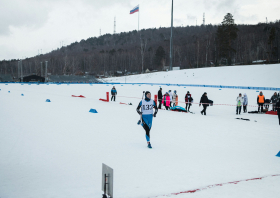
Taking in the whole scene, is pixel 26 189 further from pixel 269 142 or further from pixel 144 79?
pixel 144 79

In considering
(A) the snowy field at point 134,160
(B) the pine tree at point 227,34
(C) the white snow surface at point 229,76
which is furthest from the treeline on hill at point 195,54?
(A) the snowy field at point 134,160

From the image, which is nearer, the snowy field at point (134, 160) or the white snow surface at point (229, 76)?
the snowy field at point (134, 160)

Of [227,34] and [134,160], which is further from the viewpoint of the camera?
[227,34]

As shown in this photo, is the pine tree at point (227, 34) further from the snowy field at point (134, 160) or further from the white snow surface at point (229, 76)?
the snowy field at point (134, 160)

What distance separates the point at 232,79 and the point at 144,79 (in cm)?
2411

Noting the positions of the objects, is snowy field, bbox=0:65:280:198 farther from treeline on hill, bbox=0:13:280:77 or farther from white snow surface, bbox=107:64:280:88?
treeline on hill, bbox=0:13:280:77

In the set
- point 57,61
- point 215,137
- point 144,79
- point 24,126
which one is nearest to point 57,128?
point 24,126

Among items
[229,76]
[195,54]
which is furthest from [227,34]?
[195,54]

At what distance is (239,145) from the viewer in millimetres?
7793

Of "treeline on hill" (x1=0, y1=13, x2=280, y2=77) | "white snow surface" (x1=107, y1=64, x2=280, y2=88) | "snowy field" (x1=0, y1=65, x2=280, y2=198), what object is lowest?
"snowy field" (x1=0, y1=65, x2=280, y2=198)

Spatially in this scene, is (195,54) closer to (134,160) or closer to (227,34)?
(227,34)

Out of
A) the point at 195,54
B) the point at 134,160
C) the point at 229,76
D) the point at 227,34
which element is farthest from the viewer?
the point at 195,54

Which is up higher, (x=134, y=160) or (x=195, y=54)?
Answer: (x=195, y=54)

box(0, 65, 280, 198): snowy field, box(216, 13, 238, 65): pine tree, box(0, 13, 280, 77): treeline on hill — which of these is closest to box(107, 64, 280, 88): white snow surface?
box(0, 13, 280, 77): treeline on hill
